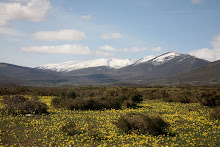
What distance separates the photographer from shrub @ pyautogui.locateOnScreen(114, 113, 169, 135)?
46.0ft

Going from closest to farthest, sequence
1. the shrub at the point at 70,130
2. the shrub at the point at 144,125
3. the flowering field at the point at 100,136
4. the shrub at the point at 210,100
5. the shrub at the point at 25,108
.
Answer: the flowering field at the point at 100,136 < the shrub at the point at 70,130 < the shrub at the point at 144,125 < the shrub at the point at 25,108 < the shrub at the point at 210,100

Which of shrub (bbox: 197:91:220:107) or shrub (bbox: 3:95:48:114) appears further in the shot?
shrub (bbox: 197:91:220:107)

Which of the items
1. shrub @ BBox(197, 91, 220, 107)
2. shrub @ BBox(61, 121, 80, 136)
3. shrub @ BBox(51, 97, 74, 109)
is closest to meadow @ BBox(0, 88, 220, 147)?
shrub @ BBox(61, 121, 80, 136)

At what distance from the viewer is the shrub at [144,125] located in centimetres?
1402

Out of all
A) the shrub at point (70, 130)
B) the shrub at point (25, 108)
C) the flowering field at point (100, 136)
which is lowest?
the flowering field at point (100, 136)

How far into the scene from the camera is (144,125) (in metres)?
14.2

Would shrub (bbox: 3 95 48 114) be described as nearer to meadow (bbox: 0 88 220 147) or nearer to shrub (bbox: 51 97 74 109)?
meadow (bbox: 0 88 220 147)

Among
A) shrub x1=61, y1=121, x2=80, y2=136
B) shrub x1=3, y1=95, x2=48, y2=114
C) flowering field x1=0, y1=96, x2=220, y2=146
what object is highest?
shrub x1=3, y1=95, x2=48, y2=114

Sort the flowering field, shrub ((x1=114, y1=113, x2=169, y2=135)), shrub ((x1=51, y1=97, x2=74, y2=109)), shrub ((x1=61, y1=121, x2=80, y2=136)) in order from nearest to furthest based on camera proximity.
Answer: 1. the flowering field
2. shrub ((x1=61, y1=121, x2=80, y2=136))
3. shrub ((x1=114, y1=113, x2=169, y2=135))
4. shrub ((x1=51, y1=97, x2=74, y2=109))

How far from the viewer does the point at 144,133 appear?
551 inches

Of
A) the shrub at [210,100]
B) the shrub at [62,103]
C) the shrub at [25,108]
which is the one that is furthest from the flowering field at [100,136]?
the shrub at [210,100]

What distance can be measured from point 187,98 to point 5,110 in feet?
89.8

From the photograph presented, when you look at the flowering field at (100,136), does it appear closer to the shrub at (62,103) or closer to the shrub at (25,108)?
the shrub at (25,108)

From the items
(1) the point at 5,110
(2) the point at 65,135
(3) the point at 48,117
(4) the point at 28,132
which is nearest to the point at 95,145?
(2) the point at 65,135
